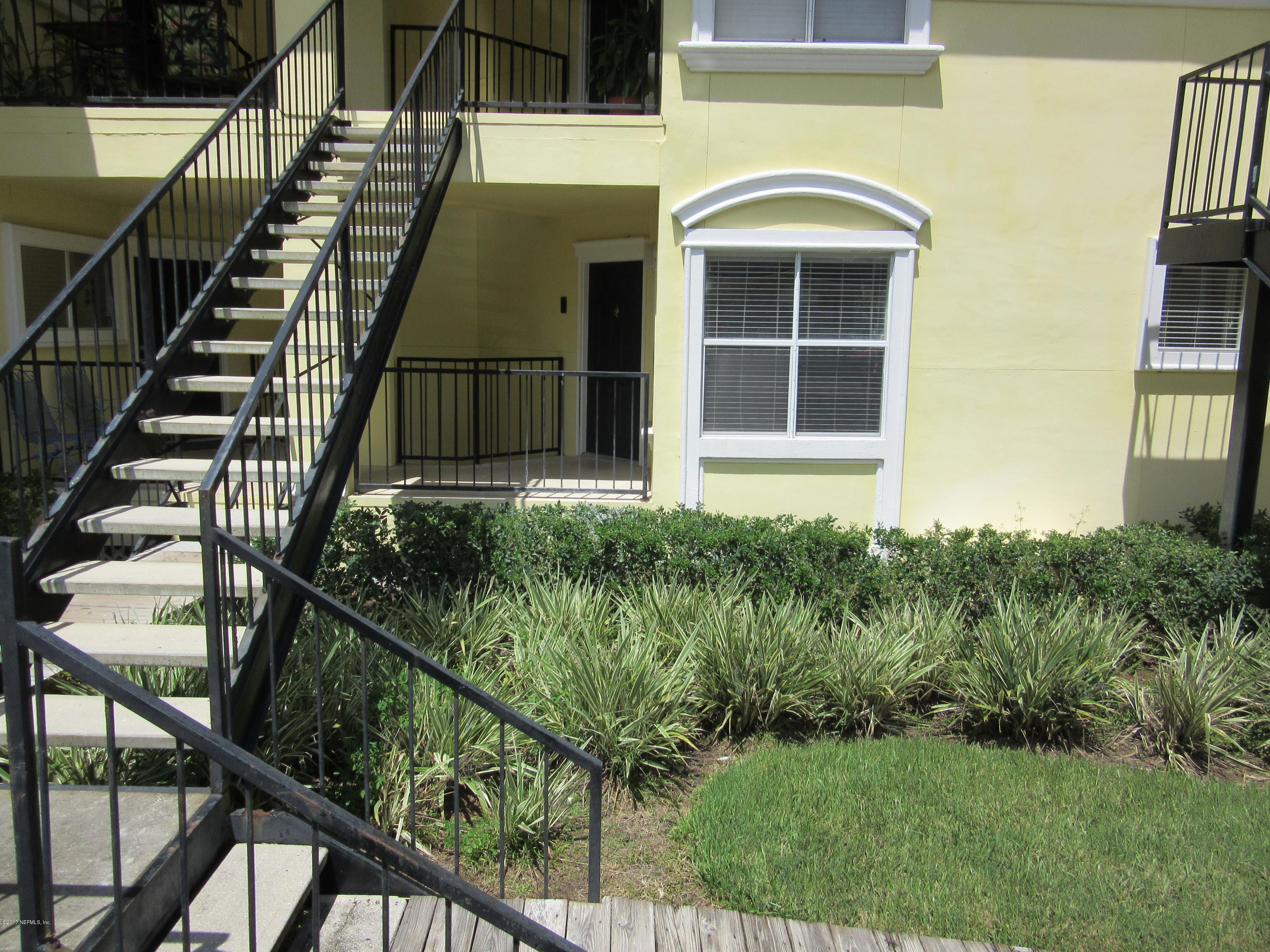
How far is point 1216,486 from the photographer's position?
7445mm

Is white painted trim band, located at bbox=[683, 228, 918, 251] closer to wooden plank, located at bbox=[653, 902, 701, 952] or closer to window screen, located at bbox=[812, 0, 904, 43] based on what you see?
window screen, located at bbox=[812, 0, 904, 43]

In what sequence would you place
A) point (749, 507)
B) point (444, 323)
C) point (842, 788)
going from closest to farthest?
1. point (842, 788)
2. point (749, 507)
3. point (444, 323)

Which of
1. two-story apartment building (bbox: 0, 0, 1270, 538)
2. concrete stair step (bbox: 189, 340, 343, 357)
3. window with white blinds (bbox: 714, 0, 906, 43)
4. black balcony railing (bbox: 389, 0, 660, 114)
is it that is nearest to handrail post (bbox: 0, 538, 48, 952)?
concrete stair step (bbox: 189, 340, 343, 357)

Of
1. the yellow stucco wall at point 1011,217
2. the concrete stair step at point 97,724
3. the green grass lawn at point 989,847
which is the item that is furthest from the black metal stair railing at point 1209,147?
the concrete stair step at point 97,724

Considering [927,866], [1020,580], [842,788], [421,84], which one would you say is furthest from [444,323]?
[927,866]

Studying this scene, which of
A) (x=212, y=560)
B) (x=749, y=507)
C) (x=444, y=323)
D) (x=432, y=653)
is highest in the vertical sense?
(x=444, y=323)

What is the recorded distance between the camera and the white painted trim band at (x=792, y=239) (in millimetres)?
7074

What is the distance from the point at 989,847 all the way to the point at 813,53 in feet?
18.7

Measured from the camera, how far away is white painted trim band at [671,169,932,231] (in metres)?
7.02

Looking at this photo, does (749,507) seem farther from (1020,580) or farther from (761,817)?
(761,817)

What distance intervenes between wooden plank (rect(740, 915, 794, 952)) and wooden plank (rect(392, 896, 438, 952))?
122 cm

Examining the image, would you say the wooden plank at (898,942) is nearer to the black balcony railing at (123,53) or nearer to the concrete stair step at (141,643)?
the concrete stair step at (141,643)

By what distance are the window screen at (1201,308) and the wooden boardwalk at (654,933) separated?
5.69m

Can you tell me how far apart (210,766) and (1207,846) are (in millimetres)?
4356
